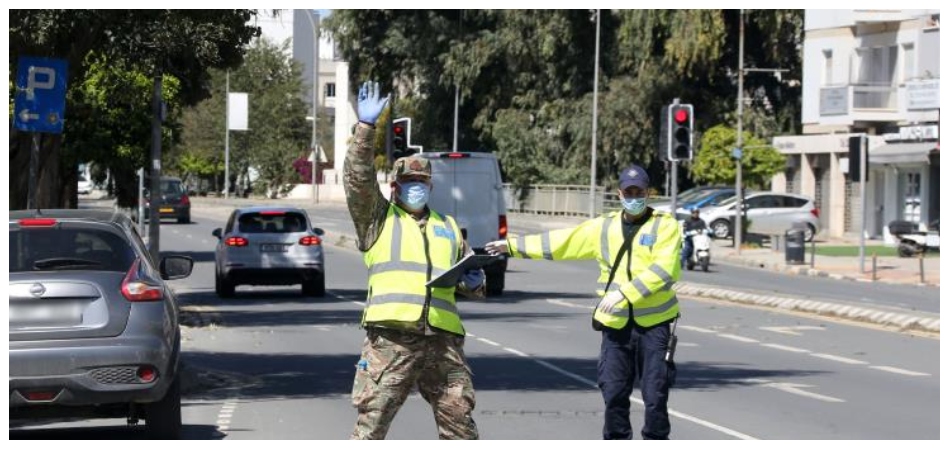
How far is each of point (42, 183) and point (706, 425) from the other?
47.1 ft

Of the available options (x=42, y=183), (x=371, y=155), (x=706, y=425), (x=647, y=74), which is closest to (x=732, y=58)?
(x=647, y=74)

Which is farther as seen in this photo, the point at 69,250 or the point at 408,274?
the point at 69,250

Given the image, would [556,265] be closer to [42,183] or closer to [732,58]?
[42,183]

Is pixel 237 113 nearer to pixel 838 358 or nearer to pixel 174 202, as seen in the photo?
pixel 174 202

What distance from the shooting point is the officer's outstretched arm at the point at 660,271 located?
9.86 metres

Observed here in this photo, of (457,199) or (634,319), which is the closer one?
(634,319)

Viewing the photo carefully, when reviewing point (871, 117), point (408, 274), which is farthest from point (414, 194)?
point (871, 117)

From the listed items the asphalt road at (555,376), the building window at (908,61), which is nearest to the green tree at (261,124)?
the building window at (908,61)

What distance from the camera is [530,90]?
6988 cm

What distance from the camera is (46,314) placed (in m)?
10.4

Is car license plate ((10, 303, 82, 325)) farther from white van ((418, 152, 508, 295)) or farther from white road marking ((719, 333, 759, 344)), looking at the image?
white van ((418, 152, 508, 295))

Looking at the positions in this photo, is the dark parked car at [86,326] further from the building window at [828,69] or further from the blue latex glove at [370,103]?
the building window at [828,69]

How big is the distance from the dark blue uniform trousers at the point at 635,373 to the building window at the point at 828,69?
166ft

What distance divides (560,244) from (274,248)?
19.8m
